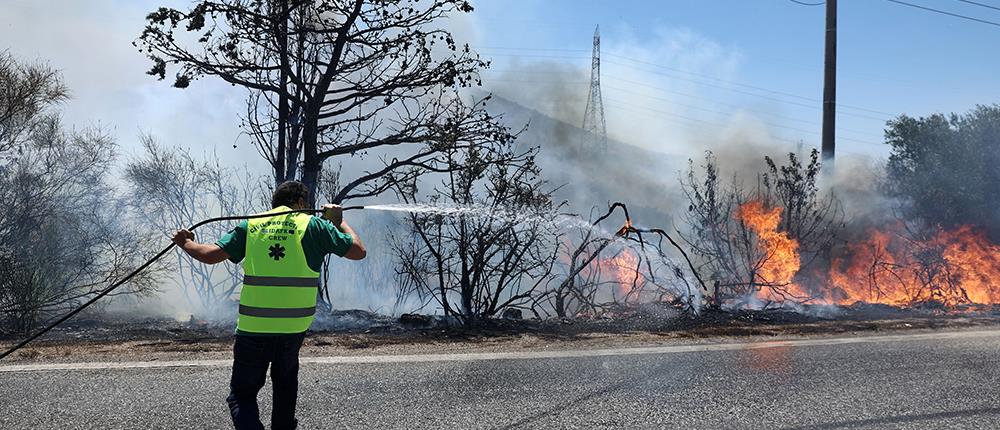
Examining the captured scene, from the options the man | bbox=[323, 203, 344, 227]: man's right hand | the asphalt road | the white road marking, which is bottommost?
the asphalt road

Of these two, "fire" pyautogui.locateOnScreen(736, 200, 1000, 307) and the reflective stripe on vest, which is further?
"fire" pyautogui.locateOnScreen(736, 200, 1000, 307)

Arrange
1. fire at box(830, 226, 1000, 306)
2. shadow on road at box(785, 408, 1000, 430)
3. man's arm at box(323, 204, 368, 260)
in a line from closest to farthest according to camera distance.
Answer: man's arm at box(323, 204, 368, 260)
shadow on road at box(785, 408, 1000, 430)
fire at box(830, 226, 1000, 306)

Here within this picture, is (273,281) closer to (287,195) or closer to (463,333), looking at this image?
(287,195)

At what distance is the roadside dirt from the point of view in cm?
715

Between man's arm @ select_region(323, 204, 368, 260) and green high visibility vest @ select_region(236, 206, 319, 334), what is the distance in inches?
10.2

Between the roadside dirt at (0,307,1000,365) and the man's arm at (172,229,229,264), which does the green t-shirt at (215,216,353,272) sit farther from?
the roadside dirt at (0,307,1000,365)

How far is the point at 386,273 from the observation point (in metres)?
13.8

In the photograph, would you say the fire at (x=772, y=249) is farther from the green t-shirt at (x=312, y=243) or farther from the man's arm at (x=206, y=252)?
the man's arm at (x=206, y=252)

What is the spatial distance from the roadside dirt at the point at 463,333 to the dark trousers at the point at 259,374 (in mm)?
2990

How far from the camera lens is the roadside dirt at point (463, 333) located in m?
7.15

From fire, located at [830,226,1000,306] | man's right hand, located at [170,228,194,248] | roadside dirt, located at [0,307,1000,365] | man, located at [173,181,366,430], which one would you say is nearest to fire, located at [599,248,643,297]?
roadside dirt, located at [0,307,1000,365]

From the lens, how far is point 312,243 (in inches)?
155

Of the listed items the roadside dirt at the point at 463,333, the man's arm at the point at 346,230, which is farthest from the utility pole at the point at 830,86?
the man's arm at the point at 346,230

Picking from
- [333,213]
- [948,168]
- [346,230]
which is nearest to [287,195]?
[333,213]
